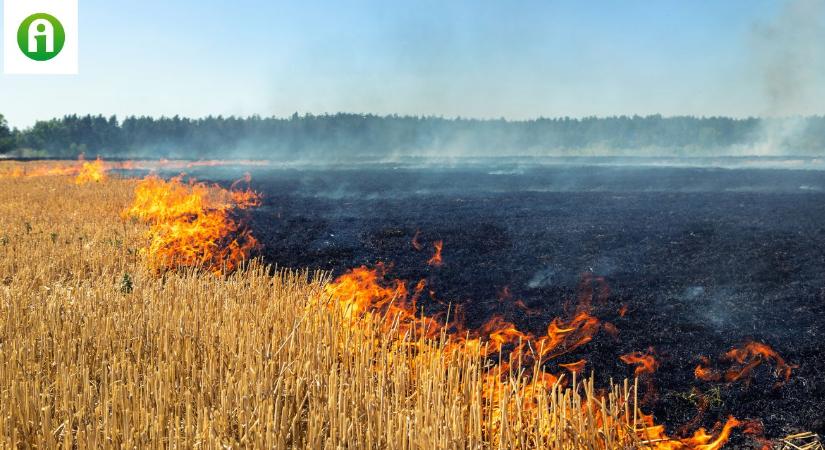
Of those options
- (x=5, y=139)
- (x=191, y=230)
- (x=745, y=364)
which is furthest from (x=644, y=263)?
(x=5, y=139)

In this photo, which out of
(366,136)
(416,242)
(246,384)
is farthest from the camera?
(366,136)

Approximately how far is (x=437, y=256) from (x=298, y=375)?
7795 mm

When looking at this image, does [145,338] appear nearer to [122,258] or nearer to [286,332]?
[286,332]

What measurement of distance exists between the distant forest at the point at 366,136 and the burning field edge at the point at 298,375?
245 feet

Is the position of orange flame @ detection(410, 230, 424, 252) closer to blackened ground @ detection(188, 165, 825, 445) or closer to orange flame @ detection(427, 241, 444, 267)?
blackened ground @ detection(188, 165, 825, 445)

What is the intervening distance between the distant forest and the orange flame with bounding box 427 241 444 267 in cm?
6880

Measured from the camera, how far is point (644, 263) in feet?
38.2

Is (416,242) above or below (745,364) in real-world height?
above

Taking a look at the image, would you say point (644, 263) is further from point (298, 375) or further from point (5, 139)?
point (5, 139)

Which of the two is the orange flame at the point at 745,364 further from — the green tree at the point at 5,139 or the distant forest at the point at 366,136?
the green tree at the point at 5,139

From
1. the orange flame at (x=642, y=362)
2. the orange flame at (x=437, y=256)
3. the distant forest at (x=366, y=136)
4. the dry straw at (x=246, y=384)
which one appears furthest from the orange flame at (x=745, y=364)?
the distant forest at (x=366, y=136)

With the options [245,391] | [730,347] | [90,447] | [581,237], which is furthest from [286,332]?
[581,237]

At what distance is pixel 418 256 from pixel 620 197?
12368 millimetres

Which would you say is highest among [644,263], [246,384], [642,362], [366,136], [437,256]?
[366,136]
